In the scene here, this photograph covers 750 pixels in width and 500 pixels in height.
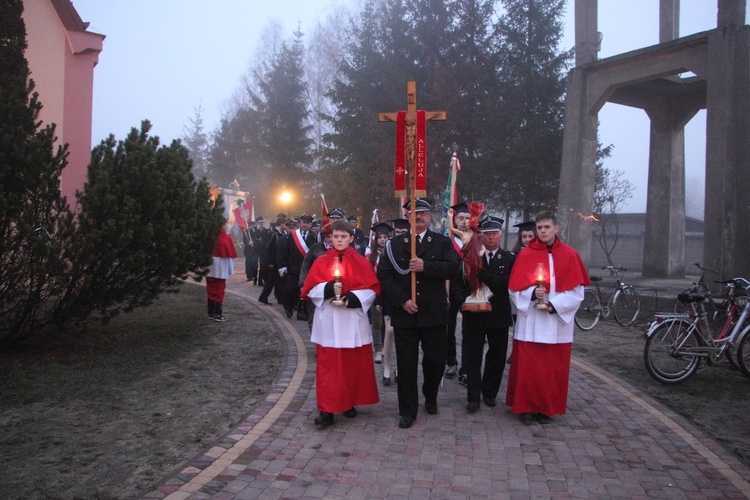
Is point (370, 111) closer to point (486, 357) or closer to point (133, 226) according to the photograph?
point (133, 226)

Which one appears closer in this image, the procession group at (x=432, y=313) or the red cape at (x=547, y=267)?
the procession group at (x=432, y=313)

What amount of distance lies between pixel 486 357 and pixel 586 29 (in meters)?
15.2

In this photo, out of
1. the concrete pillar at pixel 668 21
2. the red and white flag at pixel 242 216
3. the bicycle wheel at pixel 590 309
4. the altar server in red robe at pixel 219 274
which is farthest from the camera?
the red and white flag at pixel 242 216

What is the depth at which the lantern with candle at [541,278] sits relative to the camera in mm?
5770

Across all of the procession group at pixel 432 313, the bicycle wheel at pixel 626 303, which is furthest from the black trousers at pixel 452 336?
the bicycle wheel at pixel 626 303

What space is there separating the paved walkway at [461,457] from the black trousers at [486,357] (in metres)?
0.22

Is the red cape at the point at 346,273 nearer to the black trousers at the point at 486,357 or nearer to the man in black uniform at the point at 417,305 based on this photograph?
the man in black uniform at the point at 417,305

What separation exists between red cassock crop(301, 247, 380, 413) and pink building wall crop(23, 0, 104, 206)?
10.8m

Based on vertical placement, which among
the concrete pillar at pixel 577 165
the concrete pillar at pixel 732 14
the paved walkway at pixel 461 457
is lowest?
the paved walkway at pixel 461 457

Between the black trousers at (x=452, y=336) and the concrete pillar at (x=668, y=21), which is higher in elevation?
the concrete pillar at (x=668, y=21)

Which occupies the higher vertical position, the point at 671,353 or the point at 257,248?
the point at 257,248

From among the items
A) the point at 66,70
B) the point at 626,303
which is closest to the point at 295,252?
the point at 626,303

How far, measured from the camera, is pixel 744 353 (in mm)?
7711

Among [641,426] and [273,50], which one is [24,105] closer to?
[641,426]
